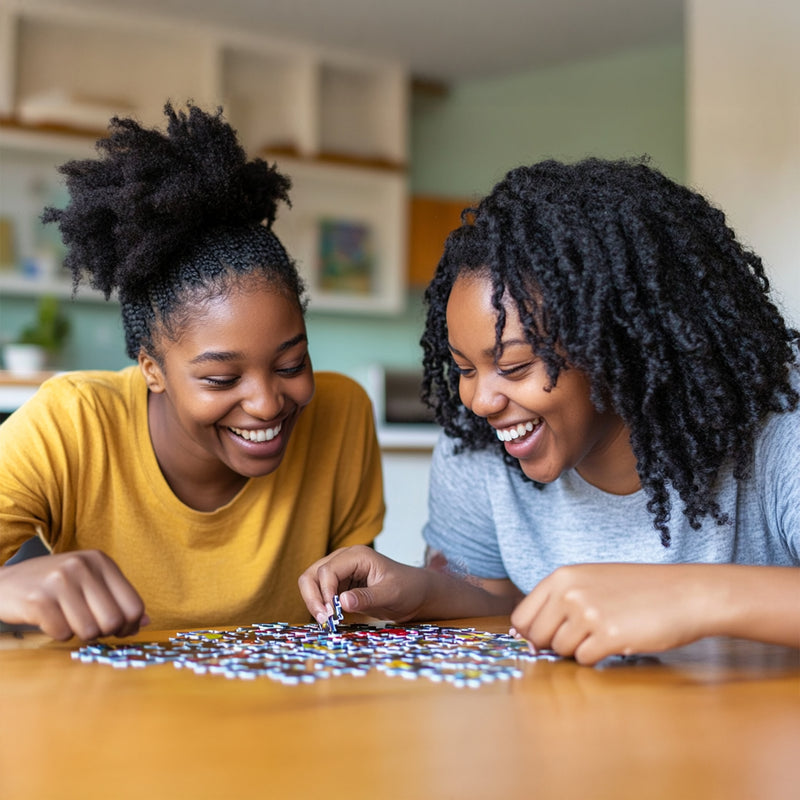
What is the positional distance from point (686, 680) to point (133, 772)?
0.58 m

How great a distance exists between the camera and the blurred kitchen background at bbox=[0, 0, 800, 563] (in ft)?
13.7

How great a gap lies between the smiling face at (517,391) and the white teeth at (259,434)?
35 cm

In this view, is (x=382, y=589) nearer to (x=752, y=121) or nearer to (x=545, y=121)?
(x=752, y=121)

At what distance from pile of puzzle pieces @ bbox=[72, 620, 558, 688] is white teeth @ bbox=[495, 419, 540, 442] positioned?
0.94 ft

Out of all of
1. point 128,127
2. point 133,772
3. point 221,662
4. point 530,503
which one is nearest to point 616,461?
point 530,503

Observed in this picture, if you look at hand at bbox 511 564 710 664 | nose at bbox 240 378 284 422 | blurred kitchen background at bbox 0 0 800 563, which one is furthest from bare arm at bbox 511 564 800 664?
blurred kitchen background at bbox 0 0 800 563

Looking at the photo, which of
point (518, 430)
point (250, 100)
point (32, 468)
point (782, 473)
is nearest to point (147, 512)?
point (32, 468)

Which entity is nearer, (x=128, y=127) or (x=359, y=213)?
(x=128, y=127)

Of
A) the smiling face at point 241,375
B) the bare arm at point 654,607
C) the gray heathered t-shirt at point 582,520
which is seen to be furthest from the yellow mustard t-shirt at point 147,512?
the bare arm at point 654,607

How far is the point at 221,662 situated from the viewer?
1.10 metres

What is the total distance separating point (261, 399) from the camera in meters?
1.63

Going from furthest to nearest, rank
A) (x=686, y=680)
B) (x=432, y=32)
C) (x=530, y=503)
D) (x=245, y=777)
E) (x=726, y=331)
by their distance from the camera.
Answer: (x=432, y=32)
(x=530, y=503)
(x=726, y=331)
(x=686, y=680)
(x=245, y=777)

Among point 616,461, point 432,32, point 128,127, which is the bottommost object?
point 616,461

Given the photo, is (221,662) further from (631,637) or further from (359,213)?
(359,213)
